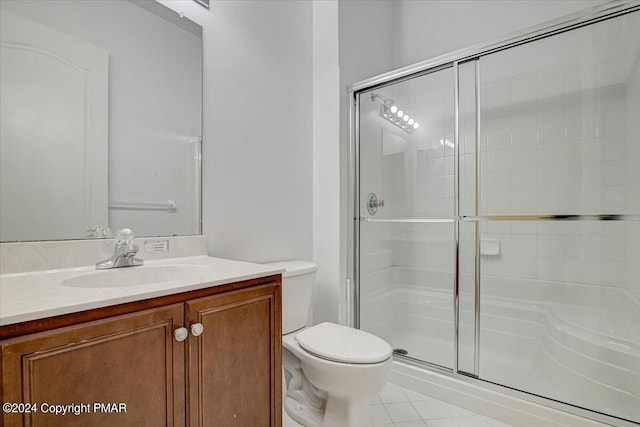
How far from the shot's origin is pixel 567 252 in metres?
1.96

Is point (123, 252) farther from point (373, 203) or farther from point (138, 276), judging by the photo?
point (373, 203)

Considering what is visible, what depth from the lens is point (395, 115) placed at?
2230 mm

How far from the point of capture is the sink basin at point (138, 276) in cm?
97

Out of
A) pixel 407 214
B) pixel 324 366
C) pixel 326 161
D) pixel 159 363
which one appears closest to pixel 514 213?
pixel 407 214

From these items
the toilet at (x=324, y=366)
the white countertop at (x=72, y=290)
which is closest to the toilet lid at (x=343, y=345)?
A: the toilet at (x=324, y=366)

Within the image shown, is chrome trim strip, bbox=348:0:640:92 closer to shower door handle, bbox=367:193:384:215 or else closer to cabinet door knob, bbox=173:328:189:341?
shower door handle, bbox=367:193:384:215

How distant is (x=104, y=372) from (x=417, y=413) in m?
1.49

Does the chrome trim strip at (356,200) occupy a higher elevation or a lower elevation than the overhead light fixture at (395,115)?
lower

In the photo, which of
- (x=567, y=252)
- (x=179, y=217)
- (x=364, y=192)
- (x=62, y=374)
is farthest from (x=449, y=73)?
(x=62, y=374)

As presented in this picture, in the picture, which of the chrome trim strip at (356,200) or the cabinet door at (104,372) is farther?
the chrome trim strip at (356,200)

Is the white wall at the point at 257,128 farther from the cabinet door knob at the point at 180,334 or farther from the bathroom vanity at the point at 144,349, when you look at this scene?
the cabinet door knob at the point at 180,334

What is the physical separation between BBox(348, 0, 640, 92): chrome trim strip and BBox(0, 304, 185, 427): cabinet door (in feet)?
5.85

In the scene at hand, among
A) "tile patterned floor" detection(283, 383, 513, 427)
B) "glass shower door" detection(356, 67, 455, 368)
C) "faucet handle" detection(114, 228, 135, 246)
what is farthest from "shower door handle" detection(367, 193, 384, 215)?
"faucet handle" detection(114, 228, 135, 246)

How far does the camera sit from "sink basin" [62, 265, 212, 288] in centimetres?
97
